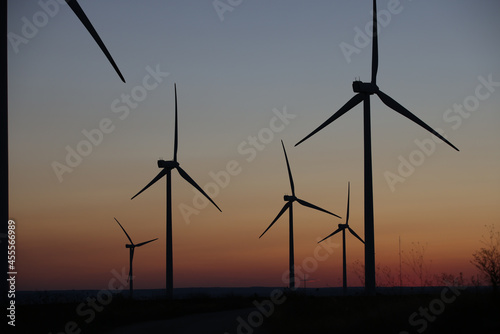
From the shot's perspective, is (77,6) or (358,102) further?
(358,102)

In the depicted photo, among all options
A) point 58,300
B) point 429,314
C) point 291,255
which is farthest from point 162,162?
point 429,314

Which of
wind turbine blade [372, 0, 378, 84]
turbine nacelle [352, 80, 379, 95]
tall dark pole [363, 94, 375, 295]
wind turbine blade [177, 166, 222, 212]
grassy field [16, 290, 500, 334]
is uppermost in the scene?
wind turbine blade [372, 0, 378, 84]

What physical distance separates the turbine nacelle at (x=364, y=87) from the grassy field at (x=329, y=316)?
16.9 m

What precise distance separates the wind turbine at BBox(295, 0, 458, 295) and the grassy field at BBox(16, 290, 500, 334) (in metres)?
3.08

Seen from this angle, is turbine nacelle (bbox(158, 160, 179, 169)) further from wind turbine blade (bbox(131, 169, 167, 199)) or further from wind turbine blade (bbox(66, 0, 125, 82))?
wind turbine blade (bbox(66, 0, 125, 82))

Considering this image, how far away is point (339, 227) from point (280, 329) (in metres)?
69.5

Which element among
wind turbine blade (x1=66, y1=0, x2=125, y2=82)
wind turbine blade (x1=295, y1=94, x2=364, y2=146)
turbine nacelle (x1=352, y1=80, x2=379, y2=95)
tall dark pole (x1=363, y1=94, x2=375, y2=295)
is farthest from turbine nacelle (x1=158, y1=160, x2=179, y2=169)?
wind turbine blade (x1=66, y1=0, x2=125, y2=82)

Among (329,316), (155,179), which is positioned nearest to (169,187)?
(155,179)

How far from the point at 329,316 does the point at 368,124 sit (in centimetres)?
2167

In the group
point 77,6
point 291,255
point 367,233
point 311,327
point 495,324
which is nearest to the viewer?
point 495,324

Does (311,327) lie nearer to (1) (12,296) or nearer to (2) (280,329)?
(2) (280,329)

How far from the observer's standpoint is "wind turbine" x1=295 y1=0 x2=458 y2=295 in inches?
2016

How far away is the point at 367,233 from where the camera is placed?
2051 inches
